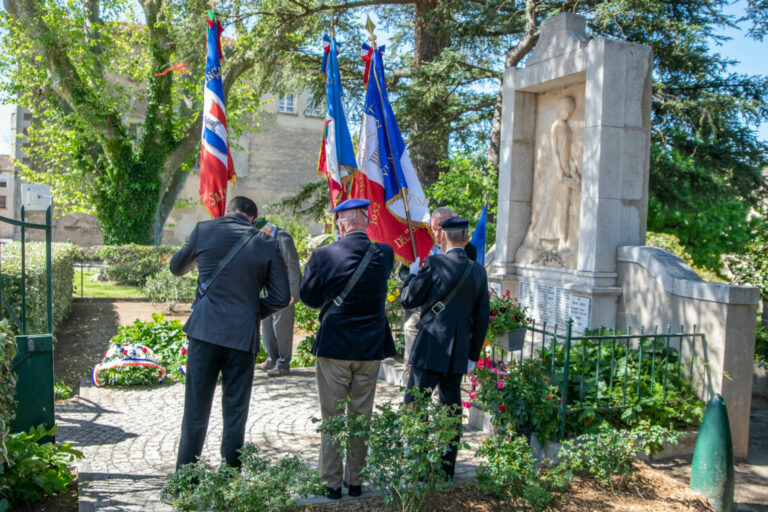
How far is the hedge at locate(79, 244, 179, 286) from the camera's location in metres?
21.3

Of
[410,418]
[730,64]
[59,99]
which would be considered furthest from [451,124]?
[59,99]

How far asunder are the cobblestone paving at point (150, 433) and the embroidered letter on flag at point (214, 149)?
6.97ft

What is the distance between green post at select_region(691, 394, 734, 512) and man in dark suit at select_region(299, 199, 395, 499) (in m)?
2.47

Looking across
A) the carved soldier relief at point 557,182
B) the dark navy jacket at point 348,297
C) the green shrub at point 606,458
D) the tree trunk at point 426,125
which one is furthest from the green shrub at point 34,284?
the tree trunk at point 426,125

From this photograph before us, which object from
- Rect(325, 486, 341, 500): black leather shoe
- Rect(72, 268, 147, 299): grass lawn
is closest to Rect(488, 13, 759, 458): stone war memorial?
Rect(325, 486, 341, 500): black leather shoe

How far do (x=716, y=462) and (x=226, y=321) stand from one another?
362 cm

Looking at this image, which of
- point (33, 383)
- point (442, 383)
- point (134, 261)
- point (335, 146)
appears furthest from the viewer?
point (134, 261)

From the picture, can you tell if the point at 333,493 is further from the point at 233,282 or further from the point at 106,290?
the point at 106,290

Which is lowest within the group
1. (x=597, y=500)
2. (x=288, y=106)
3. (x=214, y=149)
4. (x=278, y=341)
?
(x=597, y=500)

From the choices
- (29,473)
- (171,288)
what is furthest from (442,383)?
(171,288)

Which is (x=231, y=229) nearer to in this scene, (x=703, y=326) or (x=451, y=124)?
(x=703, y=326)

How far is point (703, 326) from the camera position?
234 inches

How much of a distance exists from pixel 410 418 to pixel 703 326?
3.60 m

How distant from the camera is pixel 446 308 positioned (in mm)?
4551
